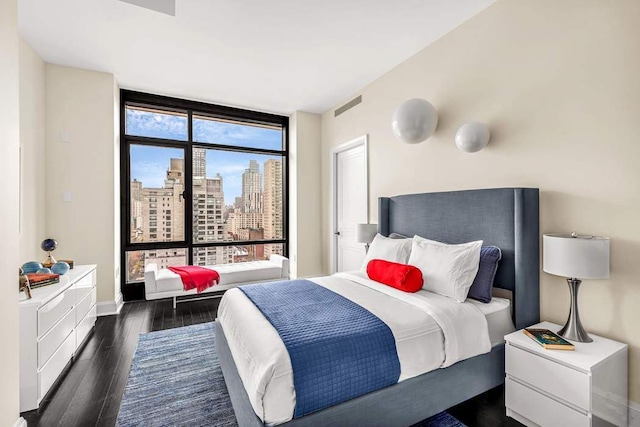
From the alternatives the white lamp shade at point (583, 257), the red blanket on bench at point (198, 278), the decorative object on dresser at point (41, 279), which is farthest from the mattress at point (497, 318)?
the decorative object on dresser at point (41, 279)

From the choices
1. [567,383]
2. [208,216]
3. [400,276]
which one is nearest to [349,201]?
[208,216]

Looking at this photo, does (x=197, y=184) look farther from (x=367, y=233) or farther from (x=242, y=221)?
(x=367, y=233)

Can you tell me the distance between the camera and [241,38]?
2834 mm

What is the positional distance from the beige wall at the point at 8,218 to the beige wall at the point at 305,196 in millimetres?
3477

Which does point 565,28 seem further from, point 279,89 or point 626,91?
point 279,89

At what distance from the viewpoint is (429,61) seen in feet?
9.77

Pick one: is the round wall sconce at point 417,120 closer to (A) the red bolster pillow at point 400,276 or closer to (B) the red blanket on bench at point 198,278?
(A) the red bolster pillow at point 400,276

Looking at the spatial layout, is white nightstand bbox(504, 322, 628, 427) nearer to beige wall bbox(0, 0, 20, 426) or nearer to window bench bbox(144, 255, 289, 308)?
beige wall bbox(0, 0, 20, 426)

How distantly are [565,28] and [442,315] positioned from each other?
2.04 meters

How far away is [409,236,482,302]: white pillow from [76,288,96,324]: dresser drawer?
2905 mm

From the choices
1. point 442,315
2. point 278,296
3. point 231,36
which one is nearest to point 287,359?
point 278,296

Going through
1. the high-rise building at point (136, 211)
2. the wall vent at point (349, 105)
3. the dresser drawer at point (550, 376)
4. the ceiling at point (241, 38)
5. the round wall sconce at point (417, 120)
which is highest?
the ceiling at point (241, 38)

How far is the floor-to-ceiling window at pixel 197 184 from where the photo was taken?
13.6 feet

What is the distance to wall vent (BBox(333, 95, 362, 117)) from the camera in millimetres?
4051
